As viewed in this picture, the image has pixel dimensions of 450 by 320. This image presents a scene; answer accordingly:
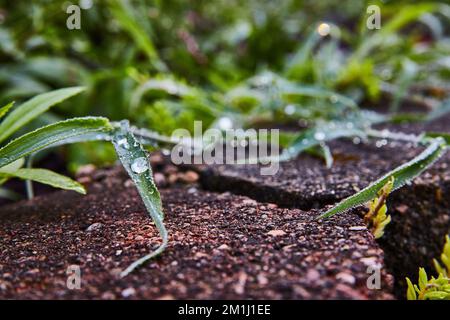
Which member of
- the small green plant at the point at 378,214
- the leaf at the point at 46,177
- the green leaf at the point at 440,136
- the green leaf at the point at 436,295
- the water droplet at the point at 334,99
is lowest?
the green leaf at the point at 436,295

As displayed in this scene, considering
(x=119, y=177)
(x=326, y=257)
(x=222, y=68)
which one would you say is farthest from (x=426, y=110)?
(x=326, y=257)

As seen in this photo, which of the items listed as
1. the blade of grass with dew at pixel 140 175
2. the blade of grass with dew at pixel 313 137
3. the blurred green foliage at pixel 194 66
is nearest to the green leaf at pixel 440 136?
the blade of grass with dew at pixel 313 137

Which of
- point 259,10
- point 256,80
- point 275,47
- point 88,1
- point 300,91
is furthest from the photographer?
point 259,10

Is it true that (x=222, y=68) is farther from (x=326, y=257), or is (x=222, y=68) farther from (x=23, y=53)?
(x=326, y=257)

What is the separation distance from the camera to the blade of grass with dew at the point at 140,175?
28.3 inches

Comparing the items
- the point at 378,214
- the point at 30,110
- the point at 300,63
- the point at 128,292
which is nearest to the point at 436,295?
the point at 378,214

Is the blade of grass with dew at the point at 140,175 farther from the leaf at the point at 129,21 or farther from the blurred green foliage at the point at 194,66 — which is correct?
the leaf at the point at 129,21

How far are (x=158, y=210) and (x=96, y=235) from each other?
5.2 inches

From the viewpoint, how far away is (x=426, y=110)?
188cm

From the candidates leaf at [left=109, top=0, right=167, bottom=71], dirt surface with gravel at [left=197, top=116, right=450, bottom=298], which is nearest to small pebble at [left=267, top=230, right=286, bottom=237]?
dirt surface with gravel at [left=197, top=116, right=450, bottom=298]

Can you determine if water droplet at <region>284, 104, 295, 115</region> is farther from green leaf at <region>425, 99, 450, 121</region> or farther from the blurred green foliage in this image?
green leaf at <region>425, 99, 450, 121</region>

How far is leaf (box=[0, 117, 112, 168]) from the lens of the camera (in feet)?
2.91

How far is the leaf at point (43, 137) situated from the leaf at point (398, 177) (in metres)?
0.46

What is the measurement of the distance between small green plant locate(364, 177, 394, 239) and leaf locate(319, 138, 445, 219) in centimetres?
1
